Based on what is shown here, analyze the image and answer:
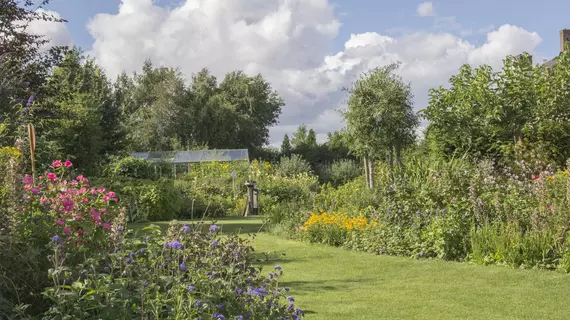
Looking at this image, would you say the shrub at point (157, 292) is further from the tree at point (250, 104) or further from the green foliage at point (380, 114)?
the tree at point (250, 104)

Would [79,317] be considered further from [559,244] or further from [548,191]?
[548,191]

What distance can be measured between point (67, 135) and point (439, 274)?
37.4ft

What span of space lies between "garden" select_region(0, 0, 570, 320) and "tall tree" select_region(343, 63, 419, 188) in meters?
0.05

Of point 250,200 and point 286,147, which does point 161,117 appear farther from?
point 250,200

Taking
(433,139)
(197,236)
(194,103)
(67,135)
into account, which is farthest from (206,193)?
(194,103)

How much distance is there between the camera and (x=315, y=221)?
369 inches

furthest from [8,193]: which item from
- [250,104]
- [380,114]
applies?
[250,104]

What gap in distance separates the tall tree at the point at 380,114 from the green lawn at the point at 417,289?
388 inches

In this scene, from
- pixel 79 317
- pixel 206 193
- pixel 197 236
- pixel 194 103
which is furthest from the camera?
pixel 194 103

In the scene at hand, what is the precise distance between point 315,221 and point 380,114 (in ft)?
27.7

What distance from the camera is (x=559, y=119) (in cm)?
1427

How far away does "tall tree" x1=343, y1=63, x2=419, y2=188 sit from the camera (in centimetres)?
1725

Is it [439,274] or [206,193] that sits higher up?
[206,193]

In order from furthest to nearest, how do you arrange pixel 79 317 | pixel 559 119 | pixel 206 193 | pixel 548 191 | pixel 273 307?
pixel 206 193
pixel 559 119
pixel 548 191
pixel 273 307
pixel 79 317
